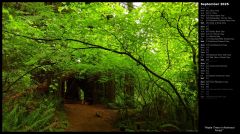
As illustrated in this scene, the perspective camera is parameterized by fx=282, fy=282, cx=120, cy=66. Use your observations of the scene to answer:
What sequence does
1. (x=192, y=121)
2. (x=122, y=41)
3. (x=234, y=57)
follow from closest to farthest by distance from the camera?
1. (x=234, y=57)
2. (x=192, y=121)
3. (x=122, y=41)

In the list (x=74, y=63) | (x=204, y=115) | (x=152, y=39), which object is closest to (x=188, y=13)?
(x=152, y=39)

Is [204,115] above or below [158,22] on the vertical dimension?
below

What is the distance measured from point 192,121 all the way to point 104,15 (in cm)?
357

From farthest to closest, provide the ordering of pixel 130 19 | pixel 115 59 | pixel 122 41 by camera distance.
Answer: pixel 115 59 → pixel 122 41 → pixel 130 19

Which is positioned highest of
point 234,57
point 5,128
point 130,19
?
point 130,19

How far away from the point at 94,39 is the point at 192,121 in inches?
137

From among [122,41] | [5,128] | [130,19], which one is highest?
[130,19]

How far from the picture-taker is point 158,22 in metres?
7.25

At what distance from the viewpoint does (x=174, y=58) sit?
8.43 meters

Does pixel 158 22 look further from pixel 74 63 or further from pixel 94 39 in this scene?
pixel 74 63

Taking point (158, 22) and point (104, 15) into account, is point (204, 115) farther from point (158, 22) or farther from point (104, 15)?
point (104, 15)

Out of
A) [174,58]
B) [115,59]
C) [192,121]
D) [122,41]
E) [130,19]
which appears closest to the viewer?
[192,121]

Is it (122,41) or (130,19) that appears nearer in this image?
(130,19)

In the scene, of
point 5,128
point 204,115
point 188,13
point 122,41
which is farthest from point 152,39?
point 5,128
